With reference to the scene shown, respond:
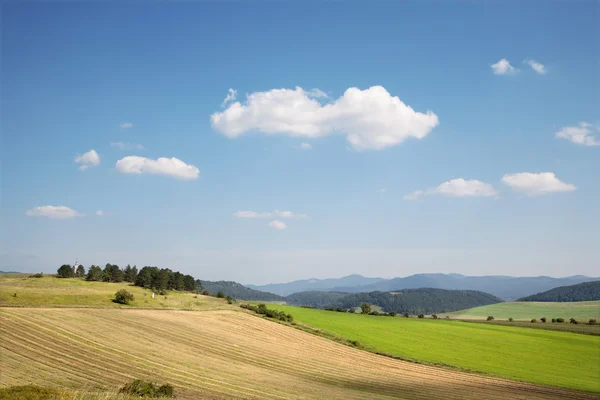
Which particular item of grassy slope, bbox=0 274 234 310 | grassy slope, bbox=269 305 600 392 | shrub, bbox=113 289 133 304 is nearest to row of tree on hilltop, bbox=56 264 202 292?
grassy slope, bbox=0 274 234 310

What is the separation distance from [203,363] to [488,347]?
194ft

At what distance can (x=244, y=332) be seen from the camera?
68.1m

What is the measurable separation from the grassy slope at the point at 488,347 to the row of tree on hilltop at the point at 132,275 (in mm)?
35062

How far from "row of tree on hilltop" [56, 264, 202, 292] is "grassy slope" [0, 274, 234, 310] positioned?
886 centimetres

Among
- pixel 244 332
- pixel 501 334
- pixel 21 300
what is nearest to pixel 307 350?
pixel 244 332

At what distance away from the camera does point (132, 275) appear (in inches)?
4313

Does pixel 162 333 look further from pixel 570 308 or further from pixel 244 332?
pixel 570 308

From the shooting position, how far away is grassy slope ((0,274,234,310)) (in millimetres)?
63469

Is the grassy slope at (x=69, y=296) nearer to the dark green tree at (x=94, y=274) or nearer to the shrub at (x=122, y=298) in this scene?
the shrub at (x=122, y=298)

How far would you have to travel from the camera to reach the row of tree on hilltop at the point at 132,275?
327 ft

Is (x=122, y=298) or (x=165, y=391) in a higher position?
(x=122, y=298)

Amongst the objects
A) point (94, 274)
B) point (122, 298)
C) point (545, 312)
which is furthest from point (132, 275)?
point (545, 312)

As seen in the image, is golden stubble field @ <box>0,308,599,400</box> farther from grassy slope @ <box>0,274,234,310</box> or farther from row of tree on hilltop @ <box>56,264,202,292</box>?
row of tree on hilltop @ <box>56,264,202,292</box>

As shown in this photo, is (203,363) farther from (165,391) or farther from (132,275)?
(132,275)
